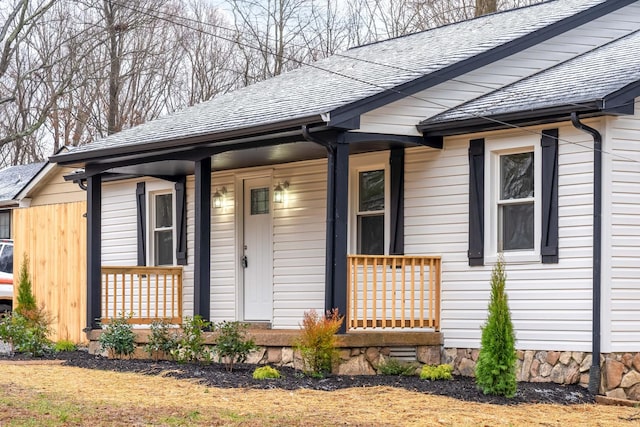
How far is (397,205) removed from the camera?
14.0m

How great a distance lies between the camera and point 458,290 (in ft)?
43.8

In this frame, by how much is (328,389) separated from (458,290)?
8.83 ft

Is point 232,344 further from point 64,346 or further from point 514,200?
point 64,346

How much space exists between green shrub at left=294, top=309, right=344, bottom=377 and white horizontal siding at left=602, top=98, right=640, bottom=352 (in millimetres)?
3031

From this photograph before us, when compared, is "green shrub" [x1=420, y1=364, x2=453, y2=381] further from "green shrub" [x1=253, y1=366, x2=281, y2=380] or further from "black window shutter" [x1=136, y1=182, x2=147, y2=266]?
"black window shutter" [x1=136, y1=182, x2=147, y2=266]

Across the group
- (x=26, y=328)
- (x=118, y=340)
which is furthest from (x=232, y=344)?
(x=26, y=328)

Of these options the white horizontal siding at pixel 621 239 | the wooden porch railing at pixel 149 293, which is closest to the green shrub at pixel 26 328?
the wooden porch railing at pixel 149 293

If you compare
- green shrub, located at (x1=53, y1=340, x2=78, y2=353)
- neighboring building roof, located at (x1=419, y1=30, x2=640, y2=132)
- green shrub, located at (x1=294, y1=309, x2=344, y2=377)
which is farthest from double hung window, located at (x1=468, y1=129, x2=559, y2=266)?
green shrub, located at (x1=53, y1=340, x2=78, y2=353)

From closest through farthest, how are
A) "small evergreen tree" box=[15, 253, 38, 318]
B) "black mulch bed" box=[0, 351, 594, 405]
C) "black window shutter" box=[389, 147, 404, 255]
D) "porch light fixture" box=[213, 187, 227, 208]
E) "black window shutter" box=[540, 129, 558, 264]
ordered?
"black mulch bed" box=[0, 351, 594, 405], "black window shutter" box=[540, 129, 558, 264], "black window shutter" box=[389, 147, 404, 255], "small evergreen tree" box=[15, 253, 38, 318], "porch light fixture" box=[213, 187, 227, 208]

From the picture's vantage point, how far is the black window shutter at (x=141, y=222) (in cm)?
1802

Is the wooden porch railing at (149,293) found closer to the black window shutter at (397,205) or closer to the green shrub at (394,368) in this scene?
the black window shutter at (397,205)

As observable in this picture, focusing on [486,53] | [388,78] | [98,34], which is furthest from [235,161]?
[98,34]

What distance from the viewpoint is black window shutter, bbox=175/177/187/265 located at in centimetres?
1723

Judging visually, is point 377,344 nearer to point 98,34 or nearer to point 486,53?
point 486,53
